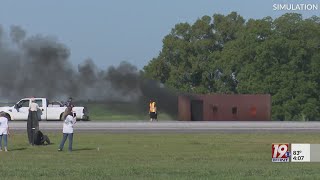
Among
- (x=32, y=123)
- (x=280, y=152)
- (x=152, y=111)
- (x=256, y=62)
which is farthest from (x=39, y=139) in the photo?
(x=256, y=62)

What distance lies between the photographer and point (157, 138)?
3881 cm

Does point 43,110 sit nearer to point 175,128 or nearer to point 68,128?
point 175,128

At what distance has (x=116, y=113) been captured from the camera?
62.7 m

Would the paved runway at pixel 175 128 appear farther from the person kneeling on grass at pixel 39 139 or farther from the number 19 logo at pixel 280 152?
the number 19 logo at pixel 280 152

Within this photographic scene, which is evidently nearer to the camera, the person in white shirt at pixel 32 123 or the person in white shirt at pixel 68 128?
the person in white shirt at pixel 68 128

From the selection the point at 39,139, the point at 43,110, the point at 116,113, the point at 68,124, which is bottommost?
the point at 39,139

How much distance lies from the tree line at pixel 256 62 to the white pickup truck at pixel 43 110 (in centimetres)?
2594

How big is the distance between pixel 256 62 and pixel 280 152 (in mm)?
63077

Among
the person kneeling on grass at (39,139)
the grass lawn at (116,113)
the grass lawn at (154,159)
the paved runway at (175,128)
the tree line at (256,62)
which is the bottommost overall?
the grass lawn at (154,159)

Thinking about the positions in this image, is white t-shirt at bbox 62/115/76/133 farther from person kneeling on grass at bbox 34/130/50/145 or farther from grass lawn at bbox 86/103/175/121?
grass lawn at bbox 86/103/175/121

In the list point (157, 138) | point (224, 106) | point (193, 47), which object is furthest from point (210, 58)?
point (157, 138)

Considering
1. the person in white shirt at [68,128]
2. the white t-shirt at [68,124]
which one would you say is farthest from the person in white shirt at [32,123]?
the white t-shirt at [68,124]

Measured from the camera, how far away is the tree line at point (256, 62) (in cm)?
8350

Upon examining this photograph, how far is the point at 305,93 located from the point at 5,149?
188 feet
